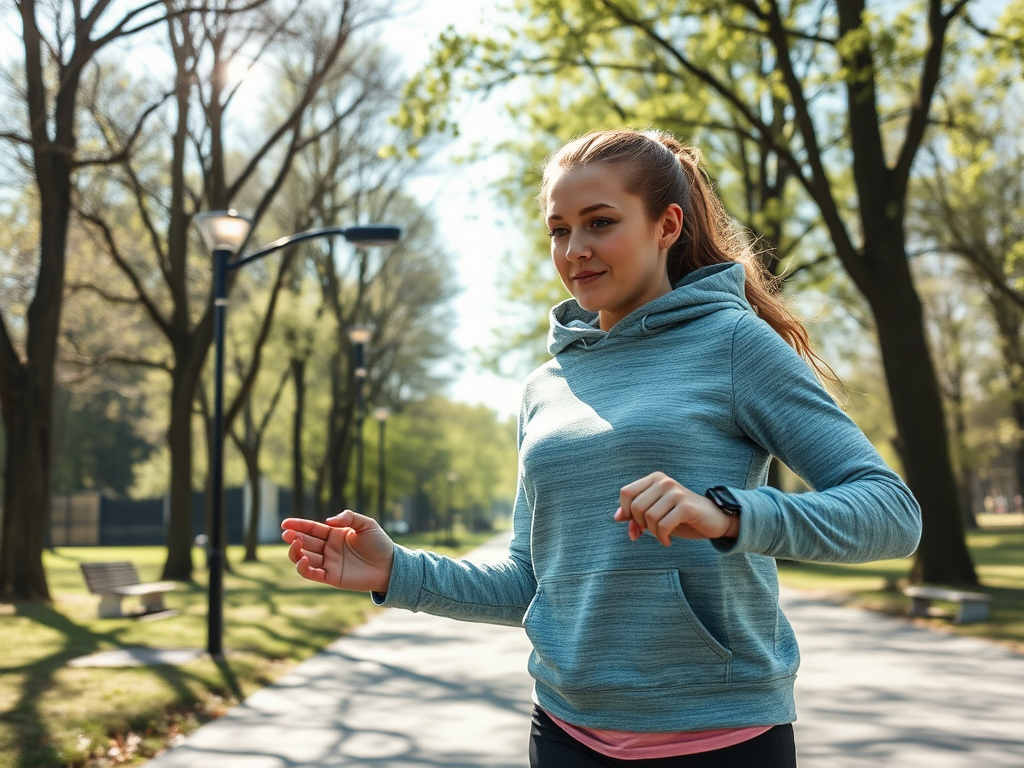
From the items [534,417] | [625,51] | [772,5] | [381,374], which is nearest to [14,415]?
[772,5]

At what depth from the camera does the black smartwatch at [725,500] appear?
1646mm

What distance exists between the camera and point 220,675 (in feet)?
32.5

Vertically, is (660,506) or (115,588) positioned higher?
(660,506)

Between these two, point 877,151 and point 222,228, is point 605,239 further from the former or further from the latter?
point 877,151

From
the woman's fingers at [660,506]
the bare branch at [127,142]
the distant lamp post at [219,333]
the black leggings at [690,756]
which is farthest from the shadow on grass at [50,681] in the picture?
the bare branch at [127,142]

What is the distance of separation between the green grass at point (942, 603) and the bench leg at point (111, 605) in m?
10.6

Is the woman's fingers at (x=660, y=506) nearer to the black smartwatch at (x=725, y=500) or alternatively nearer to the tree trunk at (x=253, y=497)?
the black smartwatch at (x=725, y=500)

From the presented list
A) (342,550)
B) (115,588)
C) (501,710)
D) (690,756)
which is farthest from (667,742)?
(115,588)

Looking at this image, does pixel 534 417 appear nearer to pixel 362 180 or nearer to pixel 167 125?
pixel 167 125

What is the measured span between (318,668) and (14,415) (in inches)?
297

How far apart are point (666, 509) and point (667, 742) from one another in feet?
2.00

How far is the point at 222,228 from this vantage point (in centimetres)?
1222

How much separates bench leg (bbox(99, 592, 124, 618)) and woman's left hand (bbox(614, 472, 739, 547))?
1466cm

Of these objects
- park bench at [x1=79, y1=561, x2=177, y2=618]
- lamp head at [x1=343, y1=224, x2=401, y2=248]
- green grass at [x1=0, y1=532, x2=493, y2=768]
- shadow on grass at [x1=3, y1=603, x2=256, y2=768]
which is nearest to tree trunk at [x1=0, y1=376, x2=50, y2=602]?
green grass at [x1=0, y1=532, x2=493, y2=768]
